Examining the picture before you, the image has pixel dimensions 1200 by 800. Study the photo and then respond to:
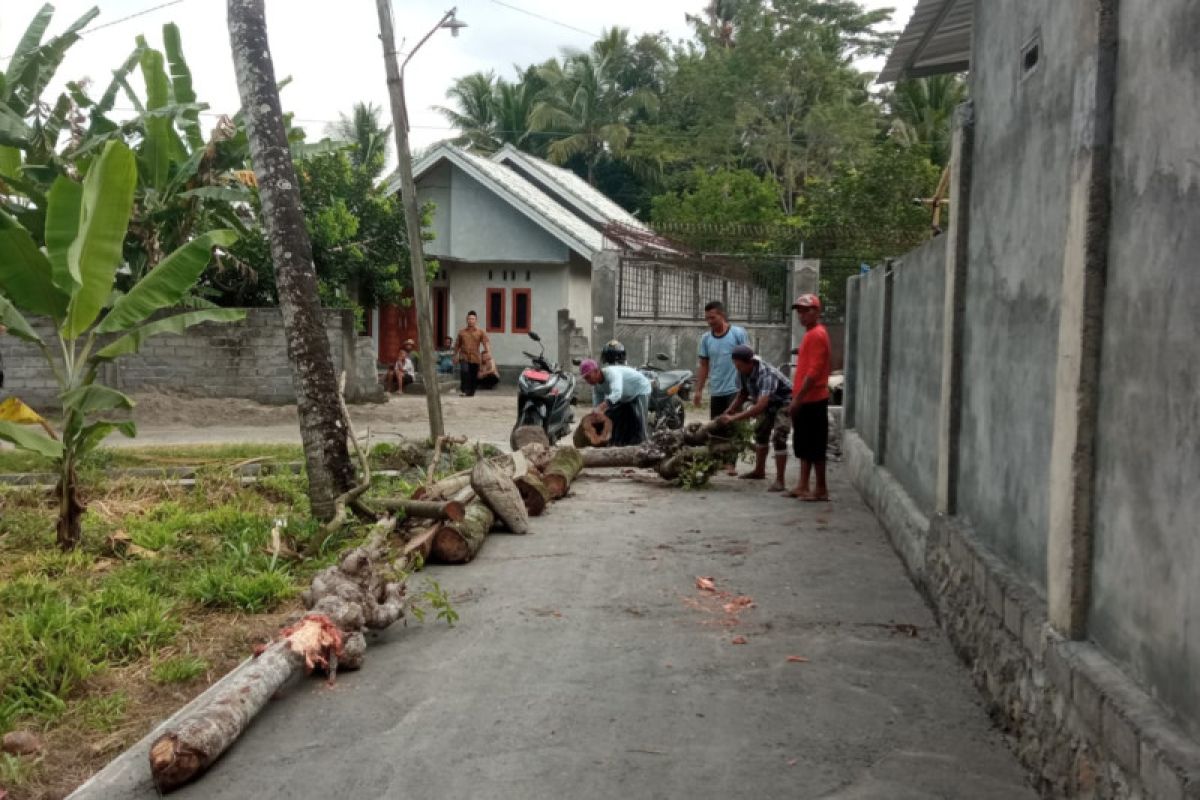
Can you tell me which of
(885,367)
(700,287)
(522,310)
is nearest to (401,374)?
(522,310)

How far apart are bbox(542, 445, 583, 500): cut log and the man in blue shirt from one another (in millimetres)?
1683

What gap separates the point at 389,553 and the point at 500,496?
4.73 feet

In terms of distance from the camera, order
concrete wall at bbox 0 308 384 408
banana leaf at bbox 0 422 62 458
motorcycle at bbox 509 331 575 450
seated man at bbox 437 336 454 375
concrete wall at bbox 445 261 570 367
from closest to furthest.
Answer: banana leaf at bbox 0 422 62 458
motorcycle at bbox 509 331 575 450
concrete wall at bbox 0 308 384 408
seated man at bbox 437 336 454 375
concrete wall at bbox 445 261 570 367

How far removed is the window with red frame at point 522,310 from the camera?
28.3m

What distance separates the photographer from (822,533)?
29.0 feet

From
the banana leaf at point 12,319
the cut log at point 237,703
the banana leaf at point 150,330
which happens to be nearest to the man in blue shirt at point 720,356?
the banana leaf at point 150,330

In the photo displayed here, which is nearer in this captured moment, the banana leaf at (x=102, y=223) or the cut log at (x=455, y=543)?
the banana leaf at (x=102, y=223)

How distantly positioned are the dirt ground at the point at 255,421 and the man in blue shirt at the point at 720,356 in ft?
12.4

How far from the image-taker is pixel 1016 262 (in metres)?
4.93

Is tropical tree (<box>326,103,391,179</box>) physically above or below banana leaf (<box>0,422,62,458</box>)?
above

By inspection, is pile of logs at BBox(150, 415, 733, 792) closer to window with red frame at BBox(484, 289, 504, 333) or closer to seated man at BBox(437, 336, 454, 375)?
seated man at BBox(437, 336, 454, 375)

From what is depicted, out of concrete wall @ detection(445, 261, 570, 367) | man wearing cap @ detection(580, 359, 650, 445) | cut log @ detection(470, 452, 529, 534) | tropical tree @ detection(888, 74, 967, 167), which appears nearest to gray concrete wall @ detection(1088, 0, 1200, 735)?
cut log @ detection(470, 452, 529, 534)

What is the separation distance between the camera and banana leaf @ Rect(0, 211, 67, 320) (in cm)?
691

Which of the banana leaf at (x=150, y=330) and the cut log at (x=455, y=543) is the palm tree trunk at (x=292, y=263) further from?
the banana leaf at (x=150, y=330)
